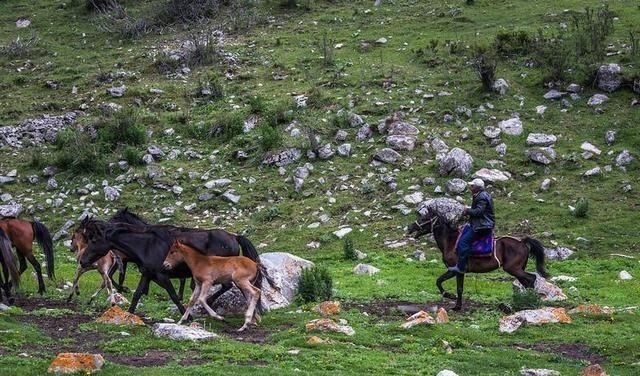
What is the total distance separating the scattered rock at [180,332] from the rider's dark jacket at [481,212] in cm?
592

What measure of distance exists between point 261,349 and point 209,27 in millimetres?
28153

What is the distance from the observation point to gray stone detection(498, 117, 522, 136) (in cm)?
2638

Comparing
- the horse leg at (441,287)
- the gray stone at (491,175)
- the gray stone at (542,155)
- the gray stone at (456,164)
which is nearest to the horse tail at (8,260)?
the horse leg at (441,287)

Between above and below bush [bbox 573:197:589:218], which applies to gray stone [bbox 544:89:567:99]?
above

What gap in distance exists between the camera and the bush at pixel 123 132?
93.6 ft

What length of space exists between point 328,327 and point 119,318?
326 cm

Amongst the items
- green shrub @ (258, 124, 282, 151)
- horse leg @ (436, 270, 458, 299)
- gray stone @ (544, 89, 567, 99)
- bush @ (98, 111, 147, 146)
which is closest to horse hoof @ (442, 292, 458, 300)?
horse leg @ (436, 270, 458, 299)

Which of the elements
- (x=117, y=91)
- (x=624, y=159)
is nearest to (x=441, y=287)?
(x=624, y=159)

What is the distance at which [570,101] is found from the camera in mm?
27766

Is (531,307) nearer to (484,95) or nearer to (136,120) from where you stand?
(484,95)

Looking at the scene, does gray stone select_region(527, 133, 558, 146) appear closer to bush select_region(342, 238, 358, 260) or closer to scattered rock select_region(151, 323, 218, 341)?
bush select_region(342, 238, 358, 260)

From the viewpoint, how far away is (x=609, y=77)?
27.9 m

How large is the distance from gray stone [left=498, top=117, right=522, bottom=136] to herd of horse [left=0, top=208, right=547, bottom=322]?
916cm

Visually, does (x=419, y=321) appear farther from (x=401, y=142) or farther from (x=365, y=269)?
(x=401, y=142)
